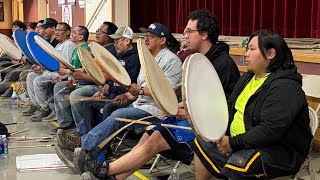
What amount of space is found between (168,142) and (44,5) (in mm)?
9139

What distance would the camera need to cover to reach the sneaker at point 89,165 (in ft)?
9.35

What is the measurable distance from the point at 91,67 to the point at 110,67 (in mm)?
183

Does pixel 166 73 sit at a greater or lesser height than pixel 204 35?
lesser

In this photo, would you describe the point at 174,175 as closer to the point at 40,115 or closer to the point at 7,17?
the point at 40,115

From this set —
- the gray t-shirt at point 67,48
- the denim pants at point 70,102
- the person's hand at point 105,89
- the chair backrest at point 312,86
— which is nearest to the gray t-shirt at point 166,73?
the person's hand at point 105,89

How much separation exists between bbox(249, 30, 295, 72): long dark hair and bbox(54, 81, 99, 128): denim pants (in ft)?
7.06

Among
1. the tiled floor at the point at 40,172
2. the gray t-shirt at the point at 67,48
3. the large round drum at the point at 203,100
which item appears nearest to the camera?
the large round drum at the point at 203,100

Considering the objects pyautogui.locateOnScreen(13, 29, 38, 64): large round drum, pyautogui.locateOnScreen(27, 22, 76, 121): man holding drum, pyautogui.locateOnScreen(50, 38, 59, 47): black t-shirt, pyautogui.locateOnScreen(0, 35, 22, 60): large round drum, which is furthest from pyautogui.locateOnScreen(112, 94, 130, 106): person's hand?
pyautogui.locateOnScreen(0, 35, 22, 60): large round drum

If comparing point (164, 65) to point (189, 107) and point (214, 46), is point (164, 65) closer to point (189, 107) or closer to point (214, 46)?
point (214, 46)

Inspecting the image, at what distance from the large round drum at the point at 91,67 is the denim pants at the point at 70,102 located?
0.75 metres

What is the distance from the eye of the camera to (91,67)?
11.1 feet

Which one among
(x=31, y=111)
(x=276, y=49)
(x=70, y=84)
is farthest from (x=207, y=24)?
(x=31, y=111)

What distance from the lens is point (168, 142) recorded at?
288 centimetres

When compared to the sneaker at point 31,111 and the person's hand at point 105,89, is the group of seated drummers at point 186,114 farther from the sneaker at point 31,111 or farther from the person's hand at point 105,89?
the sneaker at point 31,111
